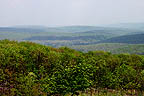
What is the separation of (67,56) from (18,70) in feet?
23.6

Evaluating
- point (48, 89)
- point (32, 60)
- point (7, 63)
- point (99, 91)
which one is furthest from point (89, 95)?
point (7, 63)

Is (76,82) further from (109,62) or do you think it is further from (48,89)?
(109,62)

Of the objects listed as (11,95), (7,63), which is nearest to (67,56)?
(7,63)

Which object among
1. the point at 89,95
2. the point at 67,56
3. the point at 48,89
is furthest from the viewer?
the point at 67,56

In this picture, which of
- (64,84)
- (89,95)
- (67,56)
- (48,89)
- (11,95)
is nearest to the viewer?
(11,95)

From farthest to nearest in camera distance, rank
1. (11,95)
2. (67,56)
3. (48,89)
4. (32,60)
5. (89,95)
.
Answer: (67,56) < (32,60) < (89,95) < (48,89) < (11,95)

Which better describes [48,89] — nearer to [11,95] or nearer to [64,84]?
[64,84]

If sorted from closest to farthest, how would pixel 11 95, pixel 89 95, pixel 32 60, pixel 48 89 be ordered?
1. pixel 11 95
2. pixel 48 89
3. pixel 89 95
4. pixel 32 60

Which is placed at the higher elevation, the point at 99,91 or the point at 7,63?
the point at 7,63

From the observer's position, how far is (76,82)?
741 inches

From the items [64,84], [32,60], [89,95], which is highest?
[32,60]

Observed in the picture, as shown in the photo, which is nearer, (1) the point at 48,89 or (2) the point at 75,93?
(1) the point at 48,89

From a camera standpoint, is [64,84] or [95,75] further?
[95,75]

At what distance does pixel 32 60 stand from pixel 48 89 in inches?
276
